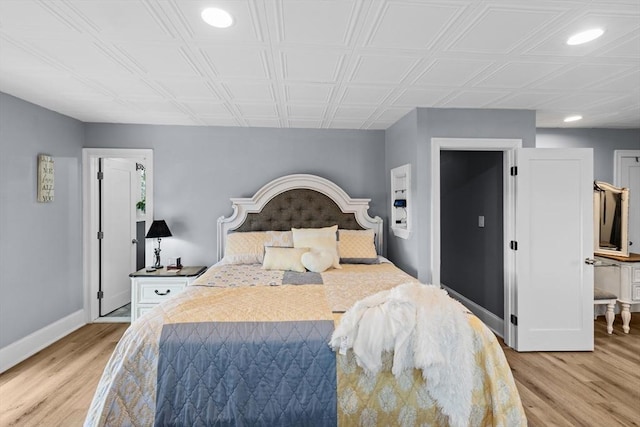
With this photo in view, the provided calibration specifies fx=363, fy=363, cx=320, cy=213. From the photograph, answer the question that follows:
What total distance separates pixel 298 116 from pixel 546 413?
327cm

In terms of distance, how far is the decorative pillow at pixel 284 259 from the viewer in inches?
136

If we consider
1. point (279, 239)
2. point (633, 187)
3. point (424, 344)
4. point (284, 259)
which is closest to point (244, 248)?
point (279, 239)

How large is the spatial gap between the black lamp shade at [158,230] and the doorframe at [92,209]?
0.25 m

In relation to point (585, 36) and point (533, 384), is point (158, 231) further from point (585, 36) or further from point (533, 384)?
point (585, 36)

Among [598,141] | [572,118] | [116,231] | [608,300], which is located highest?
[572,118]

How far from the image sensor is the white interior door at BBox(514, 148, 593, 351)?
3.40 metres

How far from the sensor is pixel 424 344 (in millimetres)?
1851

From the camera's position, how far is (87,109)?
3629 mm

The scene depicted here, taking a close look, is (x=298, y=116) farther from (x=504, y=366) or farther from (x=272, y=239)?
(x=504, y=366)

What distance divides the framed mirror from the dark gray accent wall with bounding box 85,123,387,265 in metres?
3.06

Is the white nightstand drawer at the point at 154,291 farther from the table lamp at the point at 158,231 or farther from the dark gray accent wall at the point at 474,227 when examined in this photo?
A: the dark gray accent wall at the point at 474,227

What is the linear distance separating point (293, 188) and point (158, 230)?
Answer: 157 centimetres

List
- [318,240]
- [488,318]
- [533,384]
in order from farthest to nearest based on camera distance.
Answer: [488,318], [318,240], [533,384]

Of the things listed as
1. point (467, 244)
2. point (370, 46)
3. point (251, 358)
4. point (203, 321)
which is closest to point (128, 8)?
point (370, 46)
